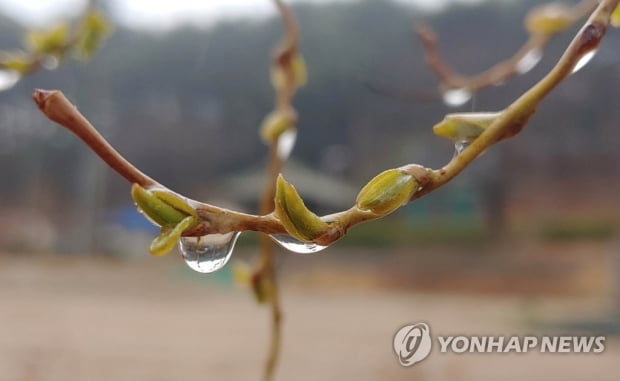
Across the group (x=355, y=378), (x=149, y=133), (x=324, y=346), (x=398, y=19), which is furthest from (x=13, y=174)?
(x=355, y=378)

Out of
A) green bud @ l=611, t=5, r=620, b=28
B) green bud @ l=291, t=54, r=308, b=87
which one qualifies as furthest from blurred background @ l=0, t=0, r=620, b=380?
green bud @ l=611, t=5, r=620, b=28

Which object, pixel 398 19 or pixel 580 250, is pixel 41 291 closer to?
pixel 398 19

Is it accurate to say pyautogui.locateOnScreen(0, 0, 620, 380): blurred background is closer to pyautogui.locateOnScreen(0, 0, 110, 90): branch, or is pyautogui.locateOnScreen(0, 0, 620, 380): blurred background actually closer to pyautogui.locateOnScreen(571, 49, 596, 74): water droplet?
pyautogui.locateOnScreen(0, 0, 110, 90): branch

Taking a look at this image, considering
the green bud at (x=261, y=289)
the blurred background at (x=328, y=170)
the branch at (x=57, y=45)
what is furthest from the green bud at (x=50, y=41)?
the blurred background at (x=328, y=170)

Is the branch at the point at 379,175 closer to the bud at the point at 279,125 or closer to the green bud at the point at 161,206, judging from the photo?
the green bud at the point at 161,206

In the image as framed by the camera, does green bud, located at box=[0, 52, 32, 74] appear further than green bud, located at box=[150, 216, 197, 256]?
Yes
